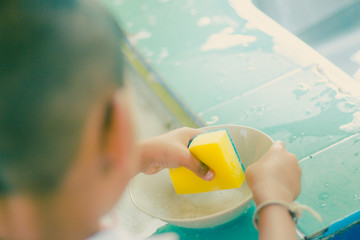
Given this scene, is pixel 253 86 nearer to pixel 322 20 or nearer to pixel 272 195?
pixel 272 195

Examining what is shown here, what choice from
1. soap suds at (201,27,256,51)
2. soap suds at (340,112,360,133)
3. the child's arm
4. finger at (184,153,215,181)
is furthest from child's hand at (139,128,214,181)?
soap suds at (201,27,256,51)

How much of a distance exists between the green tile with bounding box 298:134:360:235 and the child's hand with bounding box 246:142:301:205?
5.8 inches

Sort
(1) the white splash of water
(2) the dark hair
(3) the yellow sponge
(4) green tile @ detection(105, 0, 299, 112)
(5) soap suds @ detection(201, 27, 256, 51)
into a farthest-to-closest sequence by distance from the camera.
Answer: (1) the white splash of water, (5) soap suds @ detection(201, 27, 256, 51), (4) green tile @ detection(105, 0, 299, 112), (3) the yellow sponge, (2) the dark hair

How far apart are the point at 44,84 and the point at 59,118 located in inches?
1.2

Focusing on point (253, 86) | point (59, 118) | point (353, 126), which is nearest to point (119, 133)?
point (59, 118)

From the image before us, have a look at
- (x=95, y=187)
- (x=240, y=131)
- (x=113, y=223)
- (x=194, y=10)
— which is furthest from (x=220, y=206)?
(x=194, y=10)

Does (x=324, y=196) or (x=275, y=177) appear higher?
(x=275, y=177)

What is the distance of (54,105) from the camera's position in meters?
0.32

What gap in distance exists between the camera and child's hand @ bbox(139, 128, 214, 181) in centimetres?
85

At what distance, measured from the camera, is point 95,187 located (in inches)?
14.6

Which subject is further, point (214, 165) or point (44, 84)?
point (214, 165)

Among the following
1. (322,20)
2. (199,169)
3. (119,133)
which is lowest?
(322,20)

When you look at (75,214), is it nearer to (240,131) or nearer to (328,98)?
(240,131)

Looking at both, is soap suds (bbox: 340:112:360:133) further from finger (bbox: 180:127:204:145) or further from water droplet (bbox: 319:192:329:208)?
finger (bbox: 180:127:204:145)
